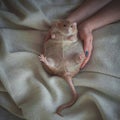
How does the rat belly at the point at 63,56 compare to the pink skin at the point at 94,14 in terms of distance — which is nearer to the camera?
the rat belly at the point at 63,56

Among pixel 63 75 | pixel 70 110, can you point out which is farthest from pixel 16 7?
pixel 70 110

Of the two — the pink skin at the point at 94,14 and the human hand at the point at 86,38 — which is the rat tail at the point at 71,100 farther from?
the pink skin at the point at 94,14

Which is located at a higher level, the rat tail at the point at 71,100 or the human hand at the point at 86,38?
the human hand at the point at 86,38

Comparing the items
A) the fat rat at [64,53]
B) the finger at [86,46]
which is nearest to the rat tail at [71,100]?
the fat rat at [64,53]

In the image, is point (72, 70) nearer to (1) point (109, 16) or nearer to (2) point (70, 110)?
(2) point (70, 110)

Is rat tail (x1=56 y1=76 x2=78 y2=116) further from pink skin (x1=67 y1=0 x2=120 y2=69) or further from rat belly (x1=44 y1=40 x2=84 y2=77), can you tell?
pink skin (x1=67 y1=0 x2=120 y2=69)

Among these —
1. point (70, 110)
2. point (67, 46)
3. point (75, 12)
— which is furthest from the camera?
point (75, 12)

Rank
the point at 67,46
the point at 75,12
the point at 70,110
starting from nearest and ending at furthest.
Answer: the point at 70,110
the point at 67,46
the point at 75,12
